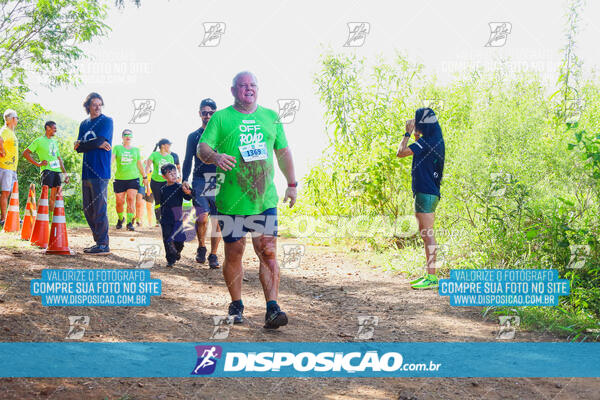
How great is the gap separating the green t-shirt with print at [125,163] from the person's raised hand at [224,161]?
7729mm

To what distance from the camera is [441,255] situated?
759 cm

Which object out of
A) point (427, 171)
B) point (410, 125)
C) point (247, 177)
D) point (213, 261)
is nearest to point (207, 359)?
point (247, 177)

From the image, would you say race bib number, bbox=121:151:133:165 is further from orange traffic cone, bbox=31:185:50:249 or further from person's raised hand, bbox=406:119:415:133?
person's raised hand, bbox=406:119:415:133

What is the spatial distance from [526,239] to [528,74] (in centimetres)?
674

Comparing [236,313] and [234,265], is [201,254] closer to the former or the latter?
[236,313]

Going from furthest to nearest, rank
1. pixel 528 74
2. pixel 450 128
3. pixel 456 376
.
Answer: pixel 528 74, pixel 450 128, pixel 456 376

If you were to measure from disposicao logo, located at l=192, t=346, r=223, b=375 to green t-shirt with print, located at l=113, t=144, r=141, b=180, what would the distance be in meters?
8.20

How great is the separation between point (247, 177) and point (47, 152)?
22.7 feet

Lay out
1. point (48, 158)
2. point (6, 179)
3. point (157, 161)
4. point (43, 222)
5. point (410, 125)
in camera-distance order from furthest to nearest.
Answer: point (157, 161)
point (6, 179)
point (48, 158)
point (43, 222)
point (410, 125)

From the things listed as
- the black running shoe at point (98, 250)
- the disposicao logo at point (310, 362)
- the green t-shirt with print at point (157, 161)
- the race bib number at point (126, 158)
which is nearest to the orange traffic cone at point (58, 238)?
the black running shoe at point (98, 250)

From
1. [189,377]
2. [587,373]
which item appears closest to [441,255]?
[587,373]

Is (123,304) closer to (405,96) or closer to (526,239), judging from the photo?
(526,239)

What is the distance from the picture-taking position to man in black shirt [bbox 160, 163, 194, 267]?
7660mm

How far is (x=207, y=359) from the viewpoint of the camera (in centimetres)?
394
